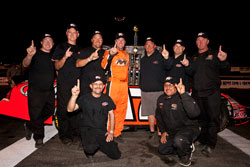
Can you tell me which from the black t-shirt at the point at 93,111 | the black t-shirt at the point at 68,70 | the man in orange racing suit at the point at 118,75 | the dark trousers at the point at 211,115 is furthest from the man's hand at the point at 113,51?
the dark trousers at the point at 211,115

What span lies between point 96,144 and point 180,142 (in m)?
1.25

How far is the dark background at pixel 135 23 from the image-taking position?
73.7ft

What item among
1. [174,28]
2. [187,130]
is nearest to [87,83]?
[187,130]

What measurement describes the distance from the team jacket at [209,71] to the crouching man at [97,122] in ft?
5.22

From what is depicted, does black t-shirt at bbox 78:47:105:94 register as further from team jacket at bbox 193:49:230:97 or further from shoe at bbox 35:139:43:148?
team jacket at bbox 193:49:230:97

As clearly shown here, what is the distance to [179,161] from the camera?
2721 millimetres

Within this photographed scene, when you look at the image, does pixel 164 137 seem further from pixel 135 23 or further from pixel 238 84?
pixel 135 23

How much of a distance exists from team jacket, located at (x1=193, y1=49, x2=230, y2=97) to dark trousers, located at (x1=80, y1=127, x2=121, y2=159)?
5.82ft

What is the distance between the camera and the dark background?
2247 centimetres

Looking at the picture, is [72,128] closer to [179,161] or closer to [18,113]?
[18,113]

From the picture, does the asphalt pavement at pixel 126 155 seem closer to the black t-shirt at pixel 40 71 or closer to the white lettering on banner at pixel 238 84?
the black t-shirt at pixel 40 71

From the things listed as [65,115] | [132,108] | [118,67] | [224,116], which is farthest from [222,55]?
[65,115]

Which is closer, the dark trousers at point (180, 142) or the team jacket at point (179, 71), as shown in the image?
the dark trousers at point (180, 142)

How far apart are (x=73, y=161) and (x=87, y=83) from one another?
1313 millimetres
